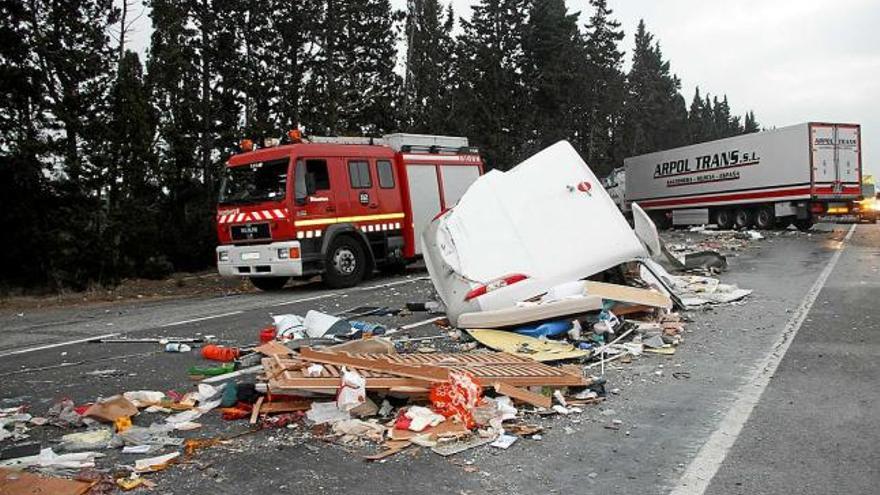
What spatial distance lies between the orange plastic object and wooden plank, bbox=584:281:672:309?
3.72m

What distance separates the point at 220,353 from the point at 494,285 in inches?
117

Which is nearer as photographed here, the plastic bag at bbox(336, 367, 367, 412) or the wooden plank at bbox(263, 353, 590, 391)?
the plastic bag at bbox(336, 367, 367, 412)

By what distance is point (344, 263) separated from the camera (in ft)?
42.6

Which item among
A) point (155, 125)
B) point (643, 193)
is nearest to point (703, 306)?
point (155, 125)

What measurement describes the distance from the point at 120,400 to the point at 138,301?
9030 mm

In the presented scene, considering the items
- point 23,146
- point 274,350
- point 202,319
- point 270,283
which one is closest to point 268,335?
point 274,350

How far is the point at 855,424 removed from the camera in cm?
445

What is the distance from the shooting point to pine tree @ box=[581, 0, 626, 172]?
48.8 metres

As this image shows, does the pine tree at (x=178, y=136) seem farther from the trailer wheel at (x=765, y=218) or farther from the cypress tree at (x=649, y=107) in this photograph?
the cypress tree at (x=649, y=107)

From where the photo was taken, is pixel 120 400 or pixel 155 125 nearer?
pixel 120 400

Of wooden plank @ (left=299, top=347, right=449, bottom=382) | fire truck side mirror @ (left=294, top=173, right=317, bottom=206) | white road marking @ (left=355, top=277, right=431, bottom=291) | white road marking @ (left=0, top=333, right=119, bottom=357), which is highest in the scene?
fire truck side mirror @ (left=294, top=173, right=317, bottom=206)

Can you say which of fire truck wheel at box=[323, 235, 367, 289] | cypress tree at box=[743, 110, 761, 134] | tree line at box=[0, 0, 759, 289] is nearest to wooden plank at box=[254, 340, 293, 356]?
fire truck wheel at box=[323, 235, 367, 289]

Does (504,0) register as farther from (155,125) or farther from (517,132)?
(155,125)

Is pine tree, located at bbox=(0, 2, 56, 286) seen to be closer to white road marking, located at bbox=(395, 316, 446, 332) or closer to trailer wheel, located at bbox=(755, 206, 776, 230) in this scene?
white road marking, located at bbox=(395, 316, 446, 332)
